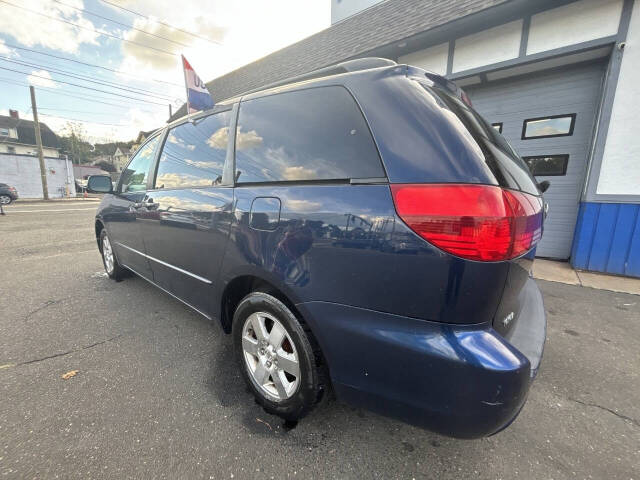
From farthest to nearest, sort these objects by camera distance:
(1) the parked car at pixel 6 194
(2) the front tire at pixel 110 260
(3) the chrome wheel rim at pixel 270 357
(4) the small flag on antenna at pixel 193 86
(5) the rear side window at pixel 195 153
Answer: (1) the parked car at pixel 6 194
(4) the small flag on antenna at pixel 193 86
(2) the front tire at pixel 110 260
(5) the rear side window at pixel 195 153
(3) the chrome wheel rim at pixel 270 357

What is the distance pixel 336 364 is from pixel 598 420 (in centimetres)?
168

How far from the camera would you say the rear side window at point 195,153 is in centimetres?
195

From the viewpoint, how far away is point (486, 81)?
5.47 meters

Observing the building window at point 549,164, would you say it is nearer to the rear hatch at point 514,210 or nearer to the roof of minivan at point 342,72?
the rear hatch at point 514,210

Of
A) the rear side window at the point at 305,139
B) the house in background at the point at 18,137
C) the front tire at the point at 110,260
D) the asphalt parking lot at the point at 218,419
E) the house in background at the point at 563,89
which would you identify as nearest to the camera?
the rear side window at the point at 305,139

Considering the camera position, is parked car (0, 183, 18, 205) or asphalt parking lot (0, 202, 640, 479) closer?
asphalt parking lot (0, 202, 640, 479)

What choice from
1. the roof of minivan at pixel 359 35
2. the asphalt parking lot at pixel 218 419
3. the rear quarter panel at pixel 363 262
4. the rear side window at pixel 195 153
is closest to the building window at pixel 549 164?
the roof of minivan at pixel 359 35

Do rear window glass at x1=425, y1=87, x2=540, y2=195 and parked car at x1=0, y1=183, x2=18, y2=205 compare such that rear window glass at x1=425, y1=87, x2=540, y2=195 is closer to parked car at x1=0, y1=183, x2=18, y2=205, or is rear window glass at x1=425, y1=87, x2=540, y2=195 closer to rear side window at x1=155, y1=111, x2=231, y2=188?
rear side window at x1=155, y1=111, x2=231, y2=188

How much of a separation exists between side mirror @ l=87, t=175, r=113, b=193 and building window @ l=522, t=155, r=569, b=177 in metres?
6.79

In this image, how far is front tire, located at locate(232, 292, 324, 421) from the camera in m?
1.44

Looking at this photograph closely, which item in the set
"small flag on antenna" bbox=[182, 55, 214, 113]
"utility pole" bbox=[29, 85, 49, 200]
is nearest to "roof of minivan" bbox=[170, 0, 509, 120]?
"small flag on antenna" bbox=[182, 55, 214, 113]

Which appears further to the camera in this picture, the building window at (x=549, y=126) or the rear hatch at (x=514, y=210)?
the building window at (x=549, y=126)

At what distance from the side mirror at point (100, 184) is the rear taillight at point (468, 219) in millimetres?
3774

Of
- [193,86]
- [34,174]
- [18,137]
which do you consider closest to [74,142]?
[18,137]
